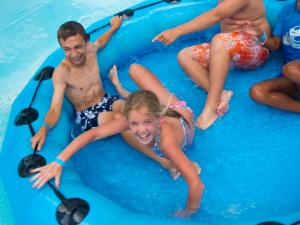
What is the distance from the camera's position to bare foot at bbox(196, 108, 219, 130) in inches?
76.7

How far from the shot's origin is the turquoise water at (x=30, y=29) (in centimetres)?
305

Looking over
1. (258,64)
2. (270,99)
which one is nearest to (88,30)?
(258,64)

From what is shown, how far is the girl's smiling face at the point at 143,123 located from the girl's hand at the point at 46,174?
347 millimetres

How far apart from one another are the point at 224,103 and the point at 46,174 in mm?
963

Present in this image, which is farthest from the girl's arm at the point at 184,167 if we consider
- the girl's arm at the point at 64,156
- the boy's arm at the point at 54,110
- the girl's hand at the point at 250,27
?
the girl's hand at the point at 250,27

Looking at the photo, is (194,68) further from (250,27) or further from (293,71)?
(293,71)

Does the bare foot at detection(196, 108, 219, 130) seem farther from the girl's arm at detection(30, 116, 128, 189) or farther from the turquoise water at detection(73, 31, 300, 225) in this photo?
the girl's arm at detection(30, 116, 128, 189)

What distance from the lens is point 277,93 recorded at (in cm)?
191

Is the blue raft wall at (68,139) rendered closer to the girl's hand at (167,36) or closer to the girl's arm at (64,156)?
the girl's arm at (64,156)

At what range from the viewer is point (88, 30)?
2467 millimetres

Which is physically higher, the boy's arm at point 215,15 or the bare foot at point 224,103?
the boy's arm at point 215,15

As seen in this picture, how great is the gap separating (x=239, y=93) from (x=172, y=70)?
1.58ft

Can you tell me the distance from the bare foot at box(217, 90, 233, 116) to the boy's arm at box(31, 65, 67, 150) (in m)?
0.80

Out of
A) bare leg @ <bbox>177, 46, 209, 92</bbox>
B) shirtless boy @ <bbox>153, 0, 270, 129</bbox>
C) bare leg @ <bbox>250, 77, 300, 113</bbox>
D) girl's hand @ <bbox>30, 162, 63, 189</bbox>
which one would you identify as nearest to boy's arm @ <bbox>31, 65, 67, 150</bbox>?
girl's hand @ <bbox>30, 162, 63, 189</bbox>
